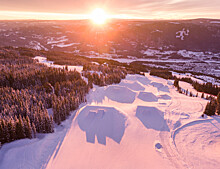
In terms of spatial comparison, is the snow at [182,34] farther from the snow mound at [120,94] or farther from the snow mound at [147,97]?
the snow mound at [120,94]

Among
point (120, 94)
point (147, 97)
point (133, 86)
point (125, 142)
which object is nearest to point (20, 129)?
point (125, 142)

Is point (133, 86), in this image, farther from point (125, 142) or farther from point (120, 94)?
point (125, 142)

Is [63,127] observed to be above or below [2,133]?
below

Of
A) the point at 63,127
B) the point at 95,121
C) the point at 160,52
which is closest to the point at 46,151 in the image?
Answer: the point at 63,127

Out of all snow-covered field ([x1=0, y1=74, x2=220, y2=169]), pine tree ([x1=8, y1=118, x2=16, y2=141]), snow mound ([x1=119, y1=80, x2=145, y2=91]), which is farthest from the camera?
snow mound ([x1=119, y1=80, x2=145, y2=91])

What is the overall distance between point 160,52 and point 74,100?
481 feet

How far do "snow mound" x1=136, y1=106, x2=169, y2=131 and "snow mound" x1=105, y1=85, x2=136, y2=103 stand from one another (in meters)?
3.14

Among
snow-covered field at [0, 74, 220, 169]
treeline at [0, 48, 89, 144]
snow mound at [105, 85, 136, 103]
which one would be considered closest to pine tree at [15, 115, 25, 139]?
treeline at [0, 48, 89, 144]

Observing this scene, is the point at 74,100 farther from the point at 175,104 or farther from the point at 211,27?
the point at 211,27

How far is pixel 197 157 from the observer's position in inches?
275

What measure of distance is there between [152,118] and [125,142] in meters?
3.67

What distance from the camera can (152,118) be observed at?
34.9 ft

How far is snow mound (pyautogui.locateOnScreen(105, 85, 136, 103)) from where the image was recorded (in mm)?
14695

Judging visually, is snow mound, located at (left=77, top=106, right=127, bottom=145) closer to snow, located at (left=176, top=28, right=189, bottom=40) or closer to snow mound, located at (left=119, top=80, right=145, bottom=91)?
snow mound, located at (left=119, top=80, right=145, bottom=91)
